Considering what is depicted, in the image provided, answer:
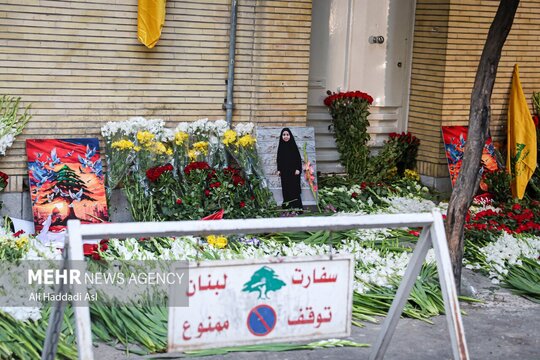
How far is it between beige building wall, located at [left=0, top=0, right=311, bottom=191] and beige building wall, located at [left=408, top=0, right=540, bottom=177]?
191cm

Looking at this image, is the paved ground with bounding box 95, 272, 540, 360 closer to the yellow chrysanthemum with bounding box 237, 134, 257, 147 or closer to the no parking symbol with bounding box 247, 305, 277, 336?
the no parking symbol with bounding box 247, 305, 277, 336

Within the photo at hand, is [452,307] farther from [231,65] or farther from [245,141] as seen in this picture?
[231,65]

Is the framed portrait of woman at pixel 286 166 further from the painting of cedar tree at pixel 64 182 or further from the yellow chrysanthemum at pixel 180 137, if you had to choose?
the painting of cedar tree at pixel 64 182

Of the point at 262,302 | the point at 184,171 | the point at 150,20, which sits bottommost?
the point at 262,302

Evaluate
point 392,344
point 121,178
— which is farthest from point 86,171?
point 392,344

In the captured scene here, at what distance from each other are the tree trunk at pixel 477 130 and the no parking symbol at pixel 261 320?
2.89 m

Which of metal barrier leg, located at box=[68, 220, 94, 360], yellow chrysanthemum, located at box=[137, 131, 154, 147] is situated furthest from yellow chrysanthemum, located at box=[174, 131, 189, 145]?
metal barrier leg, located at box=[68, 220, 94, 360]

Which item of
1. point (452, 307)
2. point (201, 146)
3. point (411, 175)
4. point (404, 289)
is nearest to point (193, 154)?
point (201, 146)

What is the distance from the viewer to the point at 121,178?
903cm

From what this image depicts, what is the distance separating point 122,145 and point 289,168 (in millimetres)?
1886

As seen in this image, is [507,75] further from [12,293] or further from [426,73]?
[12,293]

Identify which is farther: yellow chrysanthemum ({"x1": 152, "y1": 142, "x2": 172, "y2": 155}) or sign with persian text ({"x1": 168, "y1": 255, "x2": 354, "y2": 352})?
yellow chrysanthemum ({"x1": 152, "y1": 142, "x2": 172, "y2": 155})

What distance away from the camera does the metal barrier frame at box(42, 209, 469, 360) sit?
15.0 ft

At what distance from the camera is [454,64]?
440 inches
